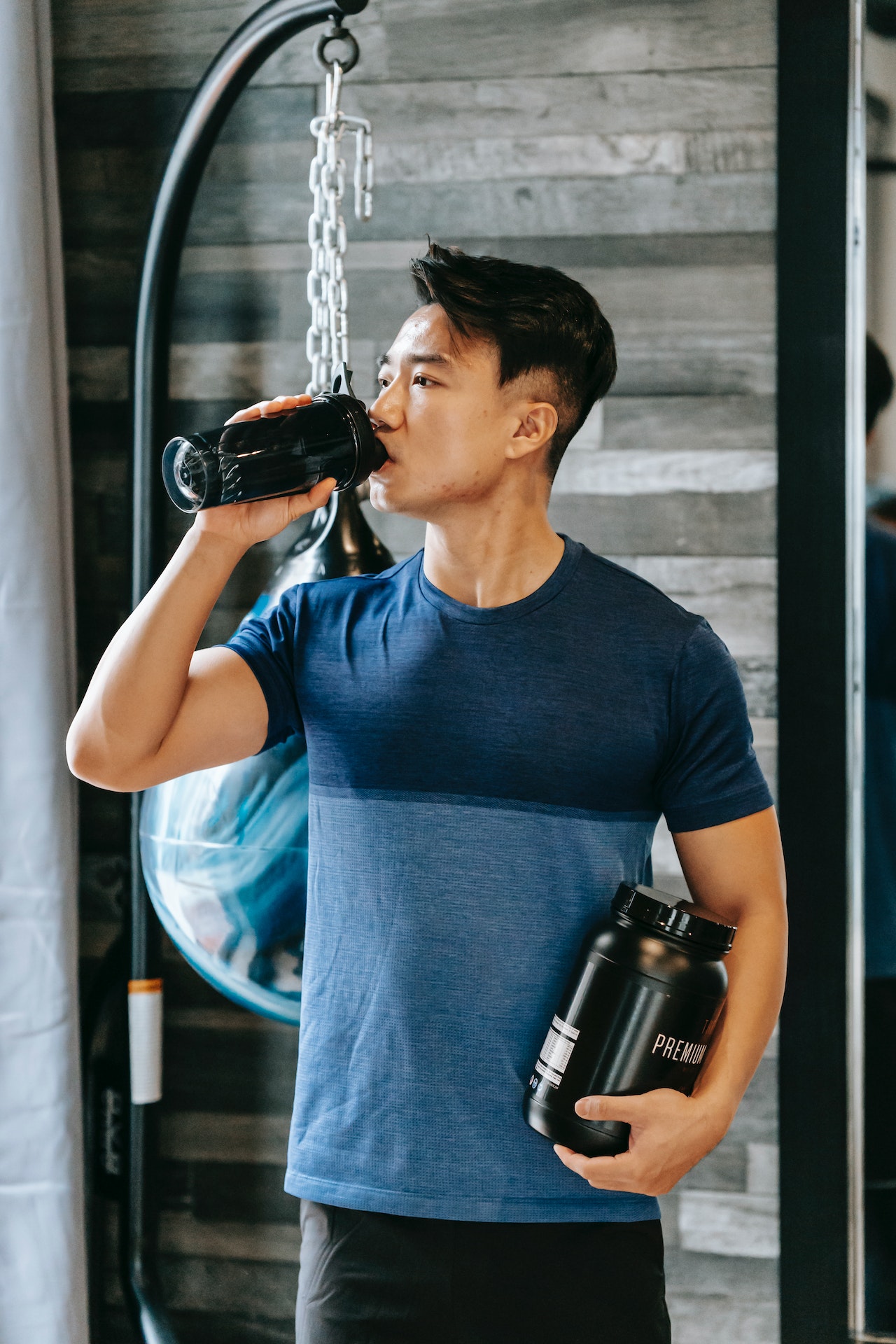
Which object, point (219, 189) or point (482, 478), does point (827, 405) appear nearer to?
point (482, 478)

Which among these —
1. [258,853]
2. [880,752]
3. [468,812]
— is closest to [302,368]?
[258,853]

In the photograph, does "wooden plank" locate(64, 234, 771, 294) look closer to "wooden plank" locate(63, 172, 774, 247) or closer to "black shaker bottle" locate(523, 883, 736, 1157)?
"wooden plank" locate(63, 172, 774, 247)

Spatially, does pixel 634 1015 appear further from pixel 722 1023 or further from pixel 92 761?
pixel 92 761

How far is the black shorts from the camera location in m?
0.93

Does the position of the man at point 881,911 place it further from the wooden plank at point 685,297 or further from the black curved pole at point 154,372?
the black curved pole at point 154,372

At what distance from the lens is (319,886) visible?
39.9 inches

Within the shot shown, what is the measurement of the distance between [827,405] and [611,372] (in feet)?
1.54

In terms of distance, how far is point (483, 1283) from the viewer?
36.4 inches

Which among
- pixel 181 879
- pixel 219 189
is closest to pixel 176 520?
pixel 219 189

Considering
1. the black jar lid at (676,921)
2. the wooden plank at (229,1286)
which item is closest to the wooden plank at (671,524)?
the black jar lid at (676,921)

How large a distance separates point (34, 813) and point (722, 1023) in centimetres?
89

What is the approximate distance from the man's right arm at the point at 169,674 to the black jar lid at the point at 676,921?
41 centimetres

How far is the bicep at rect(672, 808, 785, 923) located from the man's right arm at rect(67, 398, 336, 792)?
0.46 m

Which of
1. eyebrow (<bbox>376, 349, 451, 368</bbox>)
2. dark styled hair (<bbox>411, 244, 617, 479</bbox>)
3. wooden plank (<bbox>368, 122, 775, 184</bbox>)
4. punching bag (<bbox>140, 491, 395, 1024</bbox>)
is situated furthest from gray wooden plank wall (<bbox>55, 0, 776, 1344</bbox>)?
eyebrow (<bbox>376, 349, 451, 368</bbox>)
